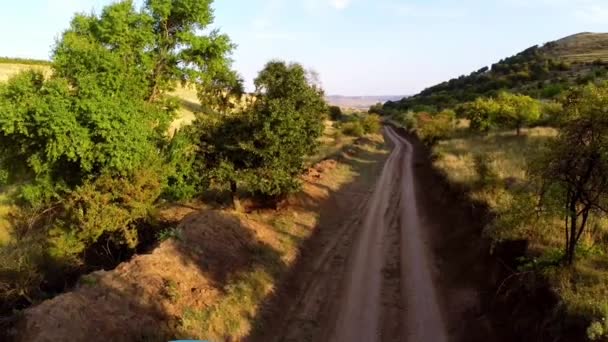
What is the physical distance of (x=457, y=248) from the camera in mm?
20031

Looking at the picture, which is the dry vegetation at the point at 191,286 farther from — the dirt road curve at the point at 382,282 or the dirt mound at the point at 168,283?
the dirt road curve at the point at 382,282

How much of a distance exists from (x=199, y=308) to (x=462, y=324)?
7.43 m

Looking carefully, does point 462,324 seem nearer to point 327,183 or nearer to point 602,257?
point 602,257

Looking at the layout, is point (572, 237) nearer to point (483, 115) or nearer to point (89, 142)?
point (89, 142)

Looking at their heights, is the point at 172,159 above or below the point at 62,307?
above

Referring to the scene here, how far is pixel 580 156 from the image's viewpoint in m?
11.9

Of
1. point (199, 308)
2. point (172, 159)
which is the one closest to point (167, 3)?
point (172, 159)

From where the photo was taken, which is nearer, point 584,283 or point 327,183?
point 584,283

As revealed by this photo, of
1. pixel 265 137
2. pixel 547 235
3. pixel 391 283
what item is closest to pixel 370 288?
pixel 391 283

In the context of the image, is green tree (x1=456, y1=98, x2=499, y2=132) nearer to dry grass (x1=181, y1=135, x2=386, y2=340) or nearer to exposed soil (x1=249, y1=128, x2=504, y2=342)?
dry grass (x1=181, y1=135, x2=386, y2=340)

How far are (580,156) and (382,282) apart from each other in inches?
311

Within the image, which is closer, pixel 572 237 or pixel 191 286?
pixel 572 237

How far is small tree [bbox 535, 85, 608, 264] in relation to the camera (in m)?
11.7

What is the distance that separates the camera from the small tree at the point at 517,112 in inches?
1777
